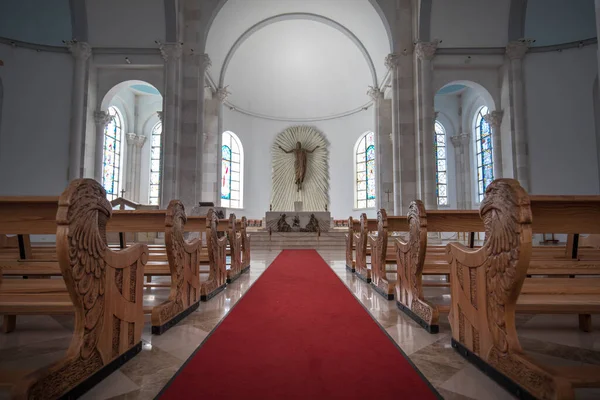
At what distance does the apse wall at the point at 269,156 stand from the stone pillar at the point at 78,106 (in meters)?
7.39

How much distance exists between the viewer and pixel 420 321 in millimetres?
2449

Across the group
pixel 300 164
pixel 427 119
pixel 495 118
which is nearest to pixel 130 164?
pixel 300 164

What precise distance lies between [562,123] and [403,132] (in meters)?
4.22

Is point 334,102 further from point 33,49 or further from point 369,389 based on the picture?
point 369,389

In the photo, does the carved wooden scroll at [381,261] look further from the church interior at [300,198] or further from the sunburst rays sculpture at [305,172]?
the sunburst rays sculpture at [305,172]

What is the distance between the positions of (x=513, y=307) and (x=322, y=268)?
4.18 meters

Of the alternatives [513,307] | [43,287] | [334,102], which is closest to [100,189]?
[43,287]

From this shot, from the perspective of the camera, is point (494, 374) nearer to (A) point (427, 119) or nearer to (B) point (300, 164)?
(A) point (427, 119)

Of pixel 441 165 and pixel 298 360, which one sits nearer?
pixel 298 360

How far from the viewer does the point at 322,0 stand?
12547 millimetres

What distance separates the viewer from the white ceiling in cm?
1285

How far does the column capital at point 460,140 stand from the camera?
589 inches

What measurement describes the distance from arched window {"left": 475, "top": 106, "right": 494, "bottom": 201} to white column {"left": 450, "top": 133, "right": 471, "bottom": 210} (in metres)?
0.43

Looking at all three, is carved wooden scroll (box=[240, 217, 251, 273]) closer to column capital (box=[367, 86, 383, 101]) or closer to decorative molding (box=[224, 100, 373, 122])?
column capital (box=[367, 86, 383, 101])
